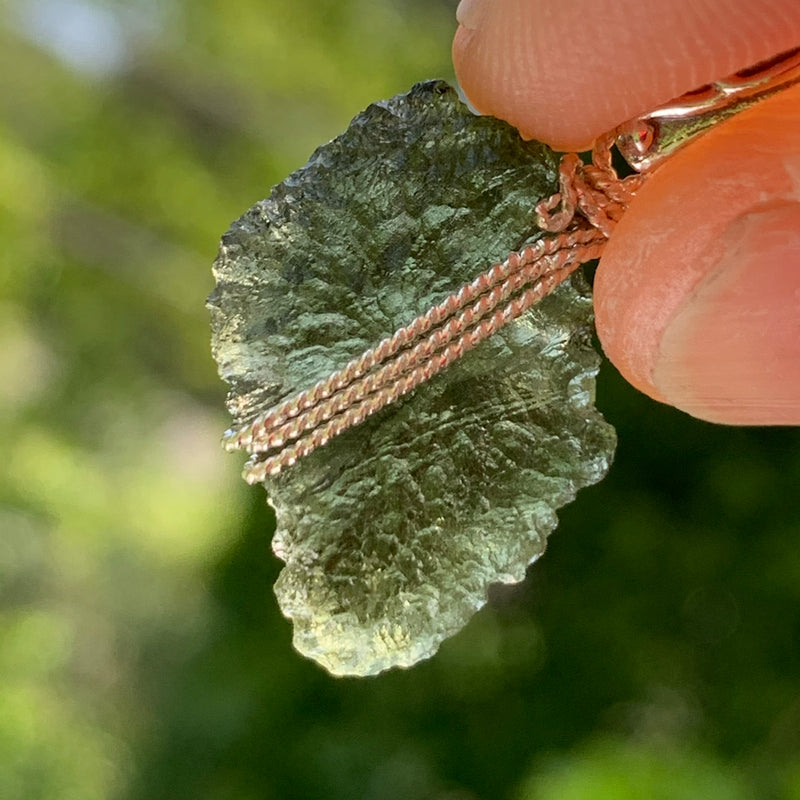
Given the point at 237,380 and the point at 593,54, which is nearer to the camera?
the point at 593,54

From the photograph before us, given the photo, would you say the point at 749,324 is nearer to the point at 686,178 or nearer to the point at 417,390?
the point at 686,178

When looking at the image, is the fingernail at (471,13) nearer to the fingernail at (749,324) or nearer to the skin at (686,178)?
the skin at (686,178)

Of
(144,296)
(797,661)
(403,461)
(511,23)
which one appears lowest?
(797,661)

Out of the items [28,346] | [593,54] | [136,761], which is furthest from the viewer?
[28,346]

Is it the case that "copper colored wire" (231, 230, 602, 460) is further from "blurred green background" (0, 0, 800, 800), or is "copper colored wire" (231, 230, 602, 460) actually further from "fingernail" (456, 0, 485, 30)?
"blurred green background" (0, 0, 800, 800)

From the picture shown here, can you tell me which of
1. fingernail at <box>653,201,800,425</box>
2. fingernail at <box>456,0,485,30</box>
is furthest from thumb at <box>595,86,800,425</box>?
fingernail at <box>456,0,485,30</box>

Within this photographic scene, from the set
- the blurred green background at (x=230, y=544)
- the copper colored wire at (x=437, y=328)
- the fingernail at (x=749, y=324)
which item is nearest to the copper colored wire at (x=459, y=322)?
the copper colored wire at (x=437, y=328)

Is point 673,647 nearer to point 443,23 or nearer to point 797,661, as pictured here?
point 797,661

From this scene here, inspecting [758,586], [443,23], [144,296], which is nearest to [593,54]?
[758,586]
